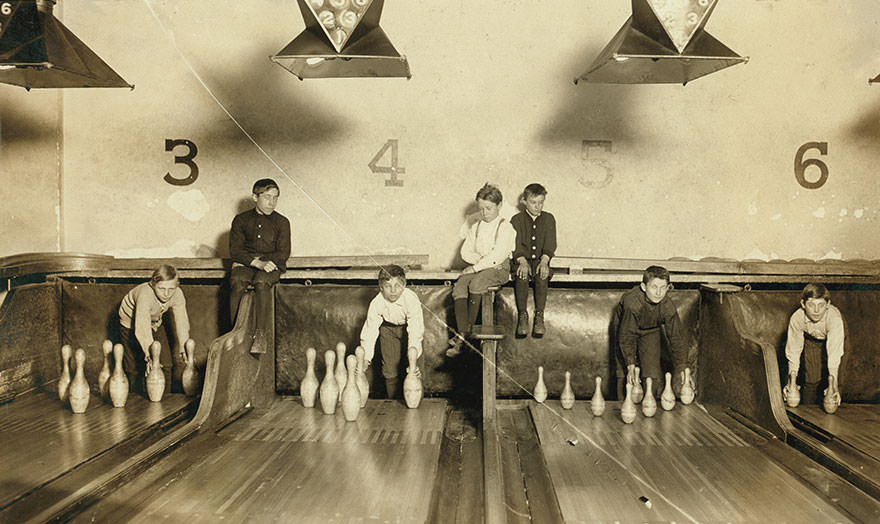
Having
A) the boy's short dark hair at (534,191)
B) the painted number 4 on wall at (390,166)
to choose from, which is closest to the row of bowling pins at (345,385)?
the boy's short dark hair at (534,191)

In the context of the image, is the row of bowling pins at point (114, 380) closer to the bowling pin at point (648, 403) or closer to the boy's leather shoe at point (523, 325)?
the boy's leather shoe at point (523, 325)

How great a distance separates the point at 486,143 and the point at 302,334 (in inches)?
91.0

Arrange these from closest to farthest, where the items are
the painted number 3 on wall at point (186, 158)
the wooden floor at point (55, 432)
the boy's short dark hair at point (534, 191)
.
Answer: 1. the wooden floor at point (55, 432)
2. the boy's short dark hair at point (534, 191)
3. the painted number 3 on wall at point (186, 158)

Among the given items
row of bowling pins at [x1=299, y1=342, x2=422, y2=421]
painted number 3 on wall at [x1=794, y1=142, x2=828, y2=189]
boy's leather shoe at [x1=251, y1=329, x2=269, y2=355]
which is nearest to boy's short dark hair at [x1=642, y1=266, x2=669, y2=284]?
row of bowling pins at [x1=299, y1=342, x2=422, y2=421]

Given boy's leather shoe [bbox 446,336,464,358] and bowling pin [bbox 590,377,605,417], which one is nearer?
bowling pin [bbox 590,377,605,417]

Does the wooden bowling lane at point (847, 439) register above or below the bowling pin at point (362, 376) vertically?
below

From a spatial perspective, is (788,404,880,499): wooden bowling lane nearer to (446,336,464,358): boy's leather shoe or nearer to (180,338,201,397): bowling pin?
(446,336,464,358): boy's leather shoe

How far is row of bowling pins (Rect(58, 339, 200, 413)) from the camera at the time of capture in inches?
156

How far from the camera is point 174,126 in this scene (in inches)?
225

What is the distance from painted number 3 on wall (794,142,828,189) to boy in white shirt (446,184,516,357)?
279cm

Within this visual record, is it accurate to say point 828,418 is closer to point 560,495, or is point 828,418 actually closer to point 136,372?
point 560,495

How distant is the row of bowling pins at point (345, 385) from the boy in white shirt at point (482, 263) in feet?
1.44

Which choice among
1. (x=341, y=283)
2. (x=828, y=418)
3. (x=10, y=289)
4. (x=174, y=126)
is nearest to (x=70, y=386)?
(x=10, y=289)

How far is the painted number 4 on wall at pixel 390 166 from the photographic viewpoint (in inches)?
223
